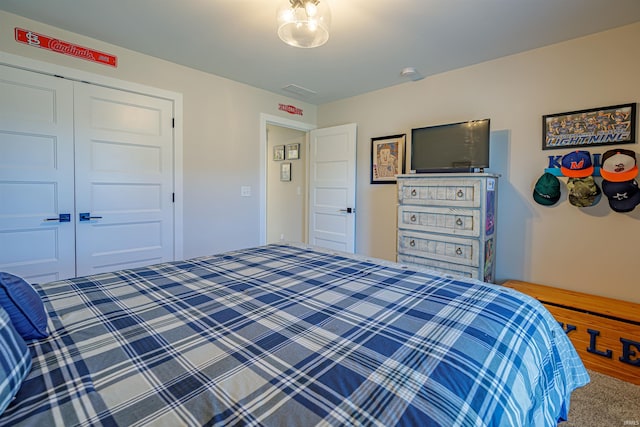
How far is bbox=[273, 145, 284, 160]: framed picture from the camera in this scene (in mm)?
5066

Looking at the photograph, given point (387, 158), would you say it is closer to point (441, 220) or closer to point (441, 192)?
point (441, 192)

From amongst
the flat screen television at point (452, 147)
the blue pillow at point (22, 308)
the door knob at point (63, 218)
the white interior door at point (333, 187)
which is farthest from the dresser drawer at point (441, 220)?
the door knob at point (63, 218)

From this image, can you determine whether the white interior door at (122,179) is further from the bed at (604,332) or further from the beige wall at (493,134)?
the bed at (604,332)

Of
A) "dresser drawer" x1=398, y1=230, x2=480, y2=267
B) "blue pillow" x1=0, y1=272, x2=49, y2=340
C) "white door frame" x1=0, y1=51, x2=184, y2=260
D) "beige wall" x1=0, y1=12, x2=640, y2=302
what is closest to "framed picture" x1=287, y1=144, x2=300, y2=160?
"beige wall" x1=0, y1=12, x2=640, y2=302

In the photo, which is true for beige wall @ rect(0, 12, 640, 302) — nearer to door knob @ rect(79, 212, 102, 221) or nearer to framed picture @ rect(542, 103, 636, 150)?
framed picture @ rect(542, 103, 636, 150)

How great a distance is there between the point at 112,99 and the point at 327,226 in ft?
9.11

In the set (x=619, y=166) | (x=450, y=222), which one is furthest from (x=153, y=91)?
(x=619, y=166)

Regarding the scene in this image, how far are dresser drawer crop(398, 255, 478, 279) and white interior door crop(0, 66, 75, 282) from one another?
3.07 m

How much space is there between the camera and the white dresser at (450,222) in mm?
2520

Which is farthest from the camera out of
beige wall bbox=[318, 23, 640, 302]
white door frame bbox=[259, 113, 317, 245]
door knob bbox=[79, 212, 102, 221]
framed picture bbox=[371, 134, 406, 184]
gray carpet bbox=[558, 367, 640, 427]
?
white door frame bbox=[259, 113, 317, 245]

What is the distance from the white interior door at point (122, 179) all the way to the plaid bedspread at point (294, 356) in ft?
4.92

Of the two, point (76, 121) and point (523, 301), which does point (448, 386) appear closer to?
point (523, 301)

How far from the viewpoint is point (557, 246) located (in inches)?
101

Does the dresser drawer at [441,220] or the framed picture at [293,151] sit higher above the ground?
the framed picture at [293,151]
